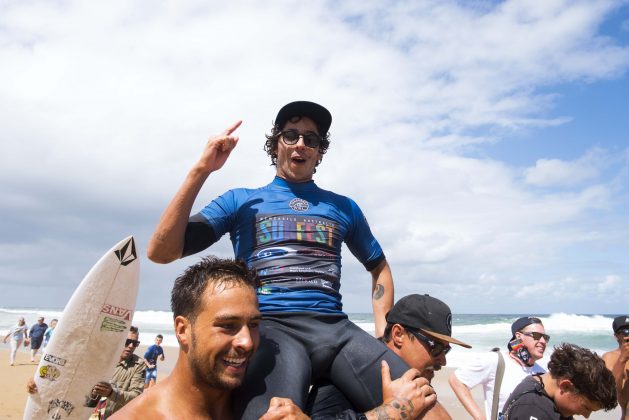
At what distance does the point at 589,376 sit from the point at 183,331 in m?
2.85

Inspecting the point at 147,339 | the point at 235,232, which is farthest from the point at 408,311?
the point at 147,339

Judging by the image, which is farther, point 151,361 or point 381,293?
point 151,361

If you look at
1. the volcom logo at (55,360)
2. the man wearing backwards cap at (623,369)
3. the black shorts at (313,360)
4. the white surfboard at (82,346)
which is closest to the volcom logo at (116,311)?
the white surfboard at (82,346)

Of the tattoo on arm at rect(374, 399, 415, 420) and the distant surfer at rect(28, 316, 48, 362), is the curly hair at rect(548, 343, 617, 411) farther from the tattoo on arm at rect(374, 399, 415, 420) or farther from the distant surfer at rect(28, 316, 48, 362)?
the distant surfer at rect(28, 316, 48, 362)

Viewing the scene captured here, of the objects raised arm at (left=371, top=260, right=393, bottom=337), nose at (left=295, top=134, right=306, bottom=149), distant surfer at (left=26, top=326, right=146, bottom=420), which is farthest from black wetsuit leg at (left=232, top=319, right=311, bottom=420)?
distant surfer at (left=26, top=326, right=146, bottom=420)

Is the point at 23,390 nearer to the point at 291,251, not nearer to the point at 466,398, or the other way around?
the point at 466,398

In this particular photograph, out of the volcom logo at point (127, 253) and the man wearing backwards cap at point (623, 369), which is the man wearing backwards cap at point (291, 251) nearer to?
the volcom logo at point (127, 253)

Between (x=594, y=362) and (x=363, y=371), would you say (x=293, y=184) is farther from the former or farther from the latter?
(x=594, y=362)

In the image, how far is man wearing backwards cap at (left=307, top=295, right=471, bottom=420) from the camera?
279 cm

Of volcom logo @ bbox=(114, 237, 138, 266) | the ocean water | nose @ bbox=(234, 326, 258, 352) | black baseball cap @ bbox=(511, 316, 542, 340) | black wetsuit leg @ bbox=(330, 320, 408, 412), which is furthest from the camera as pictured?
the ocean water

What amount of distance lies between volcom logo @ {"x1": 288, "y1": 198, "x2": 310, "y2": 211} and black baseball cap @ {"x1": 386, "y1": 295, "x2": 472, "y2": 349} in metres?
0.75

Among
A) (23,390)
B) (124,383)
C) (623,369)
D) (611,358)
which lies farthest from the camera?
(23,390)

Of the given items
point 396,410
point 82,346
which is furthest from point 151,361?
point 396,410

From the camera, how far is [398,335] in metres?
3.04
